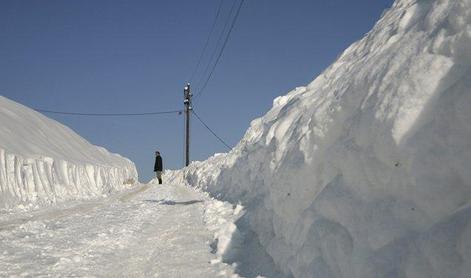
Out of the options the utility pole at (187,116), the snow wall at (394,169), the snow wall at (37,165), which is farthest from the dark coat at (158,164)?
the snow wall at (394,169)

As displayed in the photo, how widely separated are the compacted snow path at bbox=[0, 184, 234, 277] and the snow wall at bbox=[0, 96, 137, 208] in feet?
25.7

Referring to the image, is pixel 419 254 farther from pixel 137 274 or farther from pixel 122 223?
pixel 122 223

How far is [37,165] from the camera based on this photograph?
18844mm

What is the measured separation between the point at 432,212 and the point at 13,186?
16778mm

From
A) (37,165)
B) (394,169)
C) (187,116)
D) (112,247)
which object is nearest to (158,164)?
(37,165)

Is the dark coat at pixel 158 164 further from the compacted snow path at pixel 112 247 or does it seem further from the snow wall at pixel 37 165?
the compacted snow path at pixel 112 247

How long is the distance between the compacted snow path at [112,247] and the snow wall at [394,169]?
1.28 meters

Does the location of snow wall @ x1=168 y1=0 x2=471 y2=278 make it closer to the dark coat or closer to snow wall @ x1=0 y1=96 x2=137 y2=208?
snow wall @ x1=0 y1=96 x2=137 y2=208

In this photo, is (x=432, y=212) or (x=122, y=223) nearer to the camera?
(x=432, y=212)

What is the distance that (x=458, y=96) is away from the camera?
271 cm

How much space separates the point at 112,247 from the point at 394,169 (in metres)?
4.47

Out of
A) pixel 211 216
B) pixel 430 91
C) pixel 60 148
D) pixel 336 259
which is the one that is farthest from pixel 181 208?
pixel 60 148

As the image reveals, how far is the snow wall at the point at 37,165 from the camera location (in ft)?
53.6

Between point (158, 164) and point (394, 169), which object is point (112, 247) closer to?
point (394, 169)
